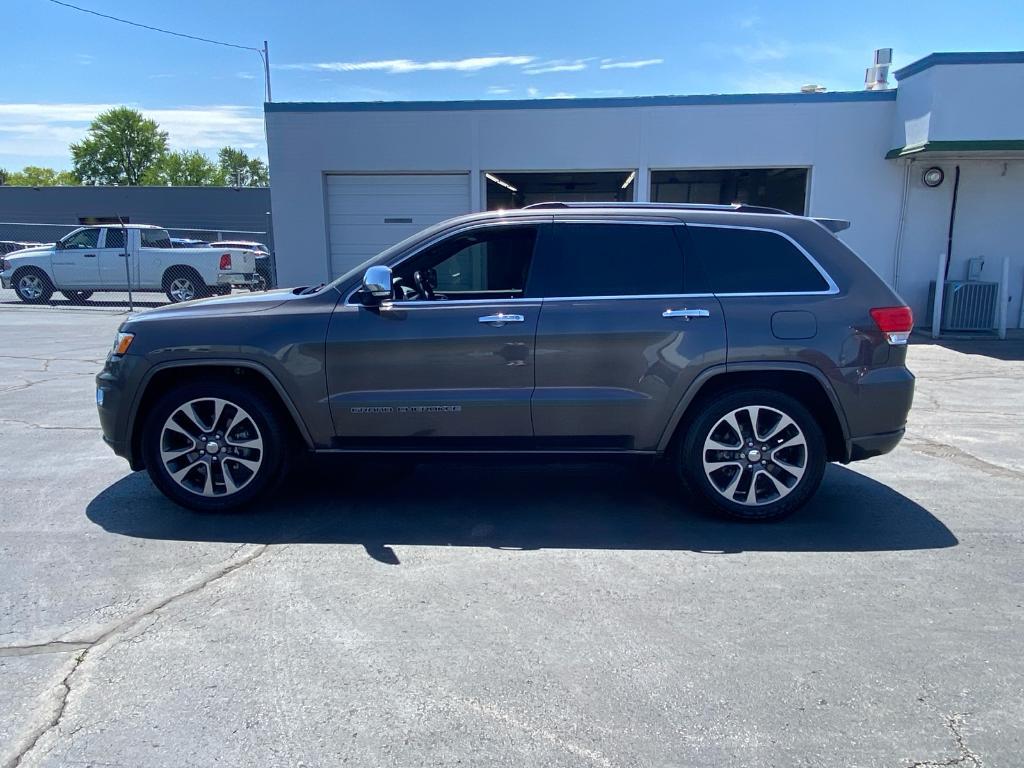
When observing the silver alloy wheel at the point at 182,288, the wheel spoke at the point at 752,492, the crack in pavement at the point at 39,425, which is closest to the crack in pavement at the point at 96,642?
the wheel spoke at the point at 752,492

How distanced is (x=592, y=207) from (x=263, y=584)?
3140mm

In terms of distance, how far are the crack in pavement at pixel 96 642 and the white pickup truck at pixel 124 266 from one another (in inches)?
610

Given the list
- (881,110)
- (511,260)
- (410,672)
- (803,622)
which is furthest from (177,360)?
(881,110)

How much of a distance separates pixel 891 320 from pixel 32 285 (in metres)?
20.6

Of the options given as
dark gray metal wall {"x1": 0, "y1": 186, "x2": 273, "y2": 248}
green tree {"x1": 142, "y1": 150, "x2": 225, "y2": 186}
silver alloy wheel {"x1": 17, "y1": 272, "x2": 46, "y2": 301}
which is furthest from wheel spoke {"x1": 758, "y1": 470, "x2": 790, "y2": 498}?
green tree {"x1": 142, "y1": 150, "x2": 225, "y2": 186}

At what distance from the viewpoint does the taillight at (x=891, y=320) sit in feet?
14.8

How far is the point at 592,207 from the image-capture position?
5000mm

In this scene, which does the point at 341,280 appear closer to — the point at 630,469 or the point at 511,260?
the point at 511,260

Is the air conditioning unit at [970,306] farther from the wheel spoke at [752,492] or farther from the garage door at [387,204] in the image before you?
the wheel spoke at [752,492]

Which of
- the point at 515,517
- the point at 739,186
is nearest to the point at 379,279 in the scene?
the point at 515,517

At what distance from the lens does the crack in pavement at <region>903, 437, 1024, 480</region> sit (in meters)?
5.73

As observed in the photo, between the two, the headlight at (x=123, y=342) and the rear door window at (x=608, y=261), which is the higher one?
the rear door window at (x=608, y=261)

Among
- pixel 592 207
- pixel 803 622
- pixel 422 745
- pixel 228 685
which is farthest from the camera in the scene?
pixel 592 207

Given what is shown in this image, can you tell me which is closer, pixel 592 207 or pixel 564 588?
pixel 564 588
